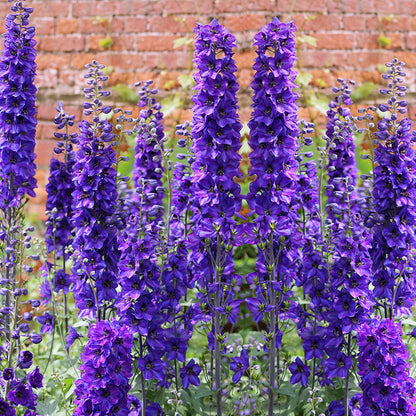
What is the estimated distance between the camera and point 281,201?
101 inches

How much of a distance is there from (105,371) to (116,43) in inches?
143

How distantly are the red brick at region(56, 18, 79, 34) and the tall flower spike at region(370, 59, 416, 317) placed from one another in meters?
3.44

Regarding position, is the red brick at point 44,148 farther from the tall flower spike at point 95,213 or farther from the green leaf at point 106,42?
the tall flower spike at point 95,213

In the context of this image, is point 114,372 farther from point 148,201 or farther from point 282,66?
point 282,66

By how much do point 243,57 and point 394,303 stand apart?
2.28 m

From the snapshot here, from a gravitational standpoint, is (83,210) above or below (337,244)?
above

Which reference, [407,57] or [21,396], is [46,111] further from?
[21,396]

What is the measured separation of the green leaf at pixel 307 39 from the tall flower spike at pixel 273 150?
7.54 feet

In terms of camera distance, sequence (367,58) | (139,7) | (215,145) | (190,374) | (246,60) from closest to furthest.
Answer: (215,145), (190,374), (246,60), (367,58), (139,7)

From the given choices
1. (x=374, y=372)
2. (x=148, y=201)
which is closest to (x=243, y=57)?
(x=148, y=201)

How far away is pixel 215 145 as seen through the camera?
8.09 ft

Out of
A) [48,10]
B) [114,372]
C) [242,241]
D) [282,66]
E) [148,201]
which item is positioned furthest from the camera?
[48,10]

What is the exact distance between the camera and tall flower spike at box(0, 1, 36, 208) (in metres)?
3.07

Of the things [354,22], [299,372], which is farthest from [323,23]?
[299,372]
